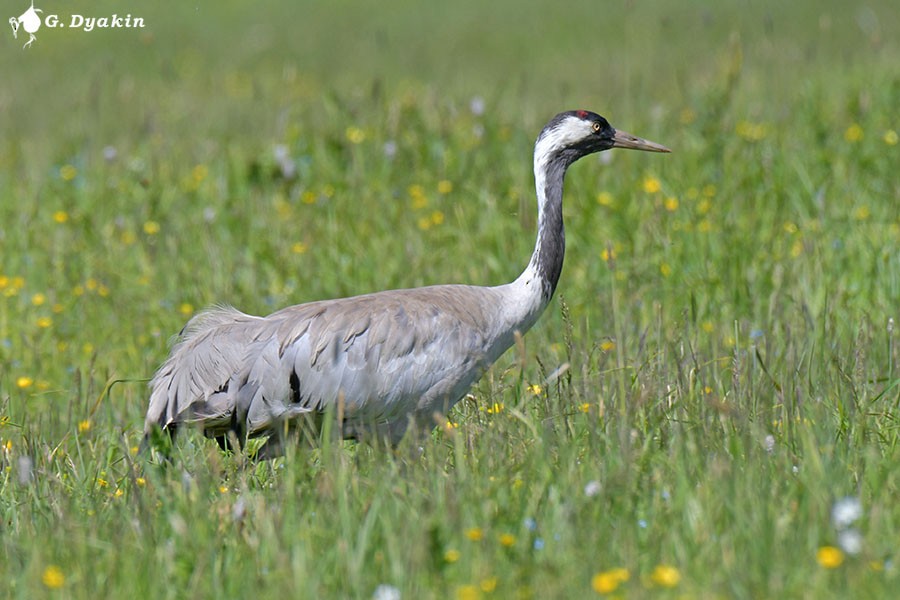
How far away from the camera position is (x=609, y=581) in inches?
115

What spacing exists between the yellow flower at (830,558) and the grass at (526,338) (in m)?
0.04

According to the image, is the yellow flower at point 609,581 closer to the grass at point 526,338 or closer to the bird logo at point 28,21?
the grass at point 526,338

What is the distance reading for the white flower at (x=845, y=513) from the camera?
3.15 metres

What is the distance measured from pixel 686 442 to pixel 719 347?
1.85m

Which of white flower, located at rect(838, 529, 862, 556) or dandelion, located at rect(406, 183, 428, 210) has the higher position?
dandelion, located at rect(406, 183, 428, 210)

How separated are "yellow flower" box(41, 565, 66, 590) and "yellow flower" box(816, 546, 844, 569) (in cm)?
183

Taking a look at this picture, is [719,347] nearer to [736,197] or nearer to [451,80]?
[736,197]

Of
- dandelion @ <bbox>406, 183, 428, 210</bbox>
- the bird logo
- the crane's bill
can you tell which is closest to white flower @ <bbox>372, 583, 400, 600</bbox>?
the crane's bill

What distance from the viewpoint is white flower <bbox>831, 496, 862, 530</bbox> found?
315 centimetres

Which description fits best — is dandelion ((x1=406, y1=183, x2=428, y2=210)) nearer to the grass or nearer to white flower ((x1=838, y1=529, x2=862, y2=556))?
the grass

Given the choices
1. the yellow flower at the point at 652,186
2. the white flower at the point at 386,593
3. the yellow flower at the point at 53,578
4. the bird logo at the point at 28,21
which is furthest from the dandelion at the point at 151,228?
the bird logo at the point at 28,21

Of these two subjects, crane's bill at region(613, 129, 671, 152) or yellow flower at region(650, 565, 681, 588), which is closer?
yellow flower at region(650, 565, 681, 588)

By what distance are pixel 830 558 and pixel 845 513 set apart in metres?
0.23

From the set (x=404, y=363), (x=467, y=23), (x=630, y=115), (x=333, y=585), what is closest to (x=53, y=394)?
(x=404, y=363)
